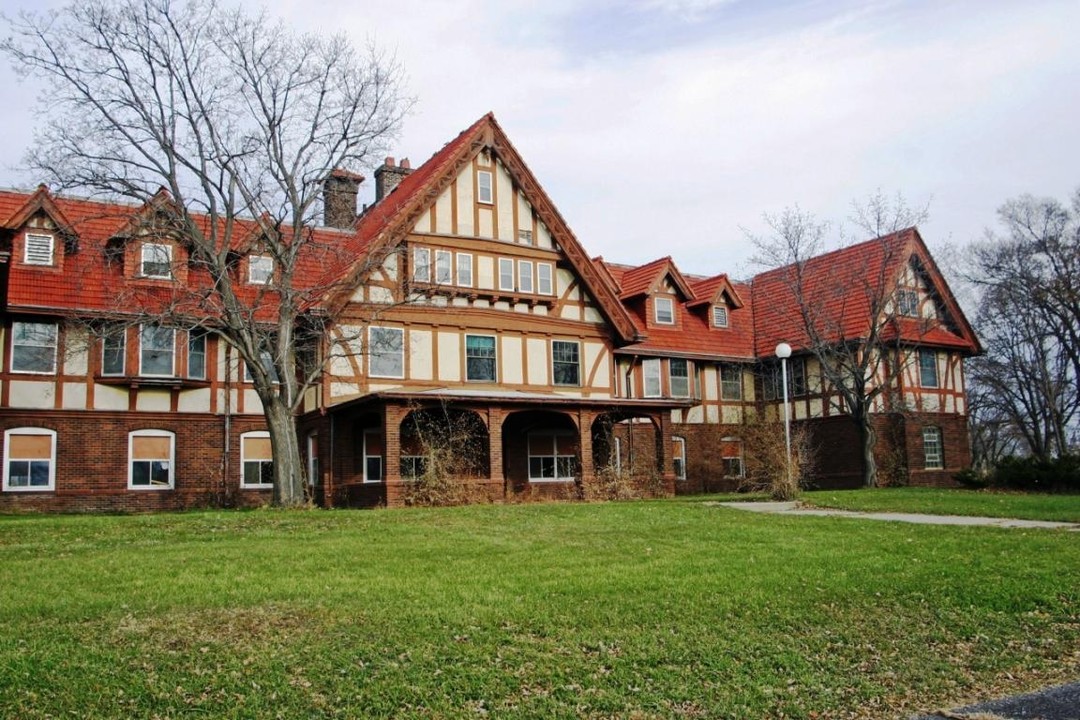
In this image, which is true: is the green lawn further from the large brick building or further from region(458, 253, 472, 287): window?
region(458, 253, 472, 287): window

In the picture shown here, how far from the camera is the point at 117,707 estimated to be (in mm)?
7289

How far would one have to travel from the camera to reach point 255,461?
28453 millimetres

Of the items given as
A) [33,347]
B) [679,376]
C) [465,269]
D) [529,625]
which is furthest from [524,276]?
[529,625]

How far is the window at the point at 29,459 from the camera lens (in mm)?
25081

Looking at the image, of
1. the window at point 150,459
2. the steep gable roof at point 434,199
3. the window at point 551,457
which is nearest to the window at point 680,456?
the steep gable roof at point 434,199

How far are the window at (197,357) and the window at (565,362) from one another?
10258mm

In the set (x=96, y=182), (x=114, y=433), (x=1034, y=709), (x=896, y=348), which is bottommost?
(x=1034, y=709)

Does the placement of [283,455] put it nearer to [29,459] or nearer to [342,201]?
[29,459]

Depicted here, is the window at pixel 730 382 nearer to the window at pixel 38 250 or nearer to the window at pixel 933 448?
the window at pixel 933 448

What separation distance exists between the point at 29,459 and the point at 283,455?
7.62 metres

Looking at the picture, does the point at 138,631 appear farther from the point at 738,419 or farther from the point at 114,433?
the point at 738,419

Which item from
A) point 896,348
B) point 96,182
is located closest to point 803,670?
point 96,182

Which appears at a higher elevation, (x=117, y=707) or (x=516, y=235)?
(x=516, y=235)

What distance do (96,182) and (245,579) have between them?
45.2ft
